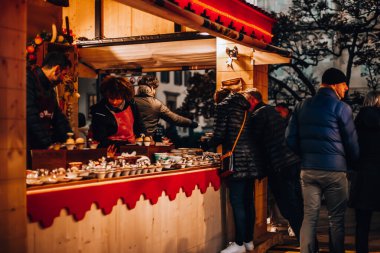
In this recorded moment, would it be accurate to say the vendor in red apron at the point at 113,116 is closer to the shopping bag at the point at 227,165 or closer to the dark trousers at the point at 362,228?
the shopping bag at the point at 227,165

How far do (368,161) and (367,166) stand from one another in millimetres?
67

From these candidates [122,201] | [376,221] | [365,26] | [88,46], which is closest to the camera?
[122,201]

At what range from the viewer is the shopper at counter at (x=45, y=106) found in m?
5.72

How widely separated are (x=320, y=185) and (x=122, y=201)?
237cm

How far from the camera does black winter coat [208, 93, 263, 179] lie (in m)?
7.99

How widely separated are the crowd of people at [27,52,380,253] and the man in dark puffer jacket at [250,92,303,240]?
0.05ft

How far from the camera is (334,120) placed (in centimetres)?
662

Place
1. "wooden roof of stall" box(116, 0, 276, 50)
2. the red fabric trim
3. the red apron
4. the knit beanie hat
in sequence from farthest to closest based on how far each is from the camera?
the red apron
the knit beanie hat
"wooden roof of stall" box(116, 0, 276, 50)
the red fabric trim

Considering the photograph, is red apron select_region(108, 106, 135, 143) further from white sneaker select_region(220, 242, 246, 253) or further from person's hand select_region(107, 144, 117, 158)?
white sneaker select_region(220, 242, 246, 253)

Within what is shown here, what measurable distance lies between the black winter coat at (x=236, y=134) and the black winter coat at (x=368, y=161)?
4.79 ft

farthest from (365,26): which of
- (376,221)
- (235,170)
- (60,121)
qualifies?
(60,121)

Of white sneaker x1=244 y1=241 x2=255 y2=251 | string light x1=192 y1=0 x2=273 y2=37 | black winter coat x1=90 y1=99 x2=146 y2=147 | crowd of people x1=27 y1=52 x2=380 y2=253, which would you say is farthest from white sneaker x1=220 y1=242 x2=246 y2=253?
string light x1=192 y1=0 x2=273 y2=37

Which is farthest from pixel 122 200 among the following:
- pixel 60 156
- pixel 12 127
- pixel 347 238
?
pixel 347 238

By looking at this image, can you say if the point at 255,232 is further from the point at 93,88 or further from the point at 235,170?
Result: the point at 93,88
